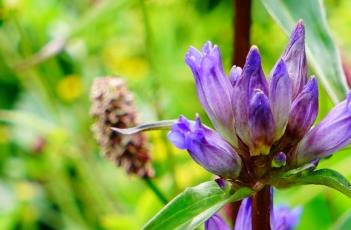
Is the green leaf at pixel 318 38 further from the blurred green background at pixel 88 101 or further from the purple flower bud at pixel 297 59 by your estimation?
the blurred green background at pixel 88 101

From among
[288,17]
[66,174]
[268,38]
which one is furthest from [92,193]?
[288,17]

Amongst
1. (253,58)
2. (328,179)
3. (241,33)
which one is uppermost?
(241,33)

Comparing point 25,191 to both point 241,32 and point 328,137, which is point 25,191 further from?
point 328,137

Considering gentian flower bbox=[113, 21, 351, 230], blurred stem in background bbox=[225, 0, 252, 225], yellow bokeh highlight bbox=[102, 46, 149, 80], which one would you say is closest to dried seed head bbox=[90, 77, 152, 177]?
blurred stem in background bbox=[225, 0, 252, 225]

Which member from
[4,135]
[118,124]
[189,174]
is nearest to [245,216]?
[118,124]

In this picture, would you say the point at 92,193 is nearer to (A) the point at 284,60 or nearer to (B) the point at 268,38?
(B) the point at 268,38

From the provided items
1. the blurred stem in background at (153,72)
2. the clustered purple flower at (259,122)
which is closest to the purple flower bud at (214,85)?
the clustered purple flower at (259,122)

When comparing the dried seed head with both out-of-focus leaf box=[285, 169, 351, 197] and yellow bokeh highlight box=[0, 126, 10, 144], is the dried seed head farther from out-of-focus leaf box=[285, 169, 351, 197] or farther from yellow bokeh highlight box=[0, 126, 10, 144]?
yellow bokeh highlight box=[0, 126, 10, 144]
